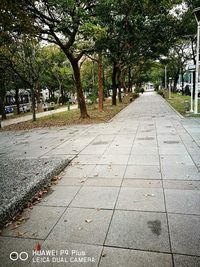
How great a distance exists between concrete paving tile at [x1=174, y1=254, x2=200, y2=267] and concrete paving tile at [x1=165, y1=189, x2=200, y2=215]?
0.98 m

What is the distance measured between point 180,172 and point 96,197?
6.96 feet

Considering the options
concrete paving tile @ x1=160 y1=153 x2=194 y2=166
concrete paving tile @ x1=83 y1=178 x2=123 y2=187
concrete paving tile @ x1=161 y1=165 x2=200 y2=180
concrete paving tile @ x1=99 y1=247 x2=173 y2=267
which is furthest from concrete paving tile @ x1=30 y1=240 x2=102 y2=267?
concrete paving tile @ x1=160 y1=153 x2=194 y2=166

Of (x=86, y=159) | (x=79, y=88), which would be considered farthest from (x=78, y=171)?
(x=79, y=88)

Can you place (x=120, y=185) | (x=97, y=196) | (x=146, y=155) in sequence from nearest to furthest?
(x=97, y=196)
(x=120, y=185)
(x=146, y=155)

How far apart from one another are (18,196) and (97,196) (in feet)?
4.65

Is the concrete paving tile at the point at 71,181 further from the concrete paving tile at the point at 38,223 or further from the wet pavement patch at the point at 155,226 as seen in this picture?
the wet pavement patch at the point at 155,226

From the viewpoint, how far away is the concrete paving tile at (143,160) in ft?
19.4

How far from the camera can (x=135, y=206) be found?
3803 mm

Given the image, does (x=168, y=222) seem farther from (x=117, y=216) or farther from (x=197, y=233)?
→ (x=117, y=216)

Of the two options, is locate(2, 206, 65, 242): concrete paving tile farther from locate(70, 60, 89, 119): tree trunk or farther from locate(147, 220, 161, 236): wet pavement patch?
locate(70, 60, 89, 119): tree trunk

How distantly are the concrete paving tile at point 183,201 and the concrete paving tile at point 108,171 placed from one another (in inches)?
52.5

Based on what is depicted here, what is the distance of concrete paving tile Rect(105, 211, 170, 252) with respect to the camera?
9.44 feet

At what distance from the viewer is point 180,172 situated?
203 inches

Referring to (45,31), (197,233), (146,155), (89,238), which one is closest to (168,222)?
(197,233)
